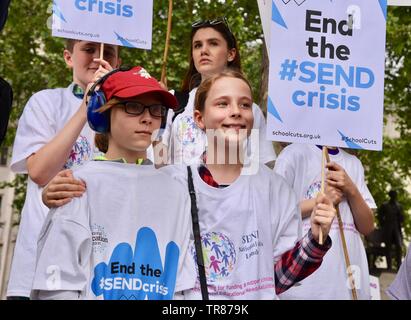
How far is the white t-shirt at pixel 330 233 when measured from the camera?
463cm

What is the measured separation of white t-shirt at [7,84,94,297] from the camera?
4180 mm

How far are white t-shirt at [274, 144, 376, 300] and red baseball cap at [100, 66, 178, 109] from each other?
141 cm

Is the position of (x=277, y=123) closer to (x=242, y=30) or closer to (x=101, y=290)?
(x=101, y=290)

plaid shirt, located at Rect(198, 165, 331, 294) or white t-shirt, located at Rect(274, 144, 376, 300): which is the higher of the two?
white t-shirt, located at Rect(274, 144, 376, 300)

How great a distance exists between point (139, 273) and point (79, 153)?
1.22 m

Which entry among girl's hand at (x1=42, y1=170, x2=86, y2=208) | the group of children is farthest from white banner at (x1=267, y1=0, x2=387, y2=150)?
girl's hand at (x1=42, y1=170, x2=86, y2=208)

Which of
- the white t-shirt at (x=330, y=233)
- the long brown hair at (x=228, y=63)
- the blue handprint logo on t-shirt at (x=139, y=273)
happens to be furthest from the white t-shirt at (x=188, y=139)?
the blue handprint logo on t-shirt at (x=139, y=273)

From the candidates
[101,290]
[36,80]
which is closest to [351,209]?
[101,290]

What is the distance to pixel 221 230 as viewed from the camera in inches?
140

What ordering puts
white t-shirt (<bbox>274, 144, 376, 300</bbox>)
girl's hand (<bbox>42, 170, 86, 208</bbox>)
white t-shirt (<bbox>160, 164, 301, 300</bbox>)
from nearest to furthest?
girl's hand (<bbox>42, 170, 86, 208</bbox>) < white t-shirt (<bbox>160, 164, 301, 300</bbox>) < white t-shirt (<bbox>274, 144, 376, 300</bbox>)

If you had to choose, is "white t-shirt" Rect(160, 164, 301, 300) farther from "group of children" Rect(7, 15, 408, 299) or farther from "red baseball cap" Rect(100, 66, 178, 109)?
"red baseball cap" Rect(100, 66, 178, 109)

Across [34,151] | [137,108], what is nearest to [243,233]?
[137,108]

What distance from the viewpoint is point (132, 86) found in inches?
139

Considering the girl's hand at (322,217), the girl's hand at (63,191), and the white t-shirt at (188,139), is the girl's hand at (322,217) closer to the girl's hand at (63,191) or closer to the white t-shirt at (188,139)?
the white t-shirt at (188,139)
